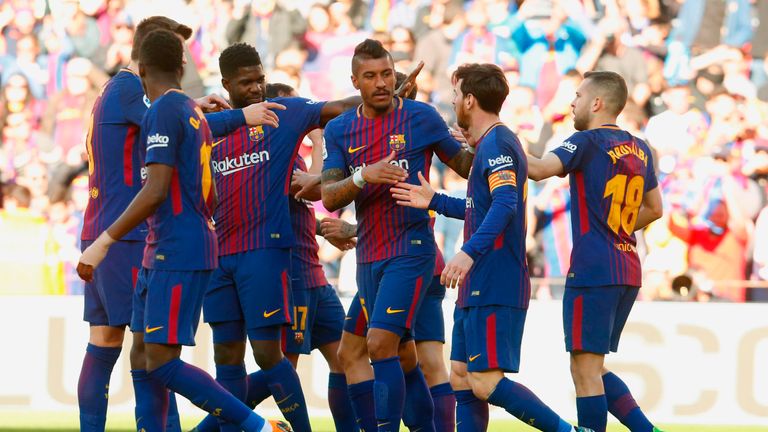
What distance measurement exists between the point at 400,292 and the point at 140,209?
1475 mm

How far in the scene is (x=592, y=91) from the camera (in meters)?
6.71

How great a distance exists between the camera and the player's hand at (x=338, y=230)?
7121 mm

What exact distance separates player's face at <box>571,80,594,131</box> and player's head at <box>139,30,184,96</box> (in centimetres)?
232

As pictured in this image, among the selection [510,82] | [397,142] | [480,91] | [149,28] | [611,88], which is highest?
[510,82]

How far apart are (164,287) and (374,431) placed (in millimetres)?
1695

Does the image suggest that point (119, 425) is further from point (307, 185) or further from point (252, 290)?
point (307, 185)

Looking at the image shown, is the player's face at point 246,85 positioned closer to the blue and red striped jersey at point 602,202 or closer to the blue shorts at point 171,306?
the blue shorts at point 171,306

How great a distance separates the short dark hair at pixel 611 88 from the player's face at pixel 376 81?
1.24 metres

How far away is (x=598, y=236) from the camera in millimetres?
6551

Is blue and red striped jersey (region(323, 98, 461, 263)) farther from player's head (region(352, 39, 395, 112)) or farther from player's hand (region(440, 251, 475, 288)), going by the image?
player's hand (region(440, 251, 475, 288))

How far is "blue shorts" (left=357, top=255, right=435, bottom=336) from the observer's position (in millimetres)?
6184

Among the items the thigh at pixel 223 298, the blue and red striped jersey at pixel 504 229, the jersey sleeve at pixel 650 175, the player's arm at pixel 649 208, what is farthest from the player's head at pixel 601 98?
the thigh at pixel 223 298

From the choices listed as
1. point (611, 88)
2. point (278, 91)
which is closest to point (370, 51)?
point (611, 88)

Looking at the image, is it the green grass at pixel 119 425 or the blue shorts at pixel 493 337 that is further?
the green grass at pixel 119 425
